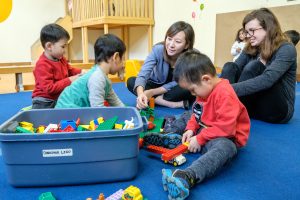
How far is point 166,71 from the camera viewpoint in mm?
1514

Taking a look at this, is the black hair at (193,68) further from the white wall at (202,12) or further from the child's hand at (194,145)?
the white wall at (202,12)

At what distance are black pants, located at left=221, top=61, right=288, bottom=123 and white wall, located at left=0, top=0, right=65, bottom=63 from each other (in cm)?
318

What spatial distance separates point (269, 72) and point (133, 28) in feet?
9.43

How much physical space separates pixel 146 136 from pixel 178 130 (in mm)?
164

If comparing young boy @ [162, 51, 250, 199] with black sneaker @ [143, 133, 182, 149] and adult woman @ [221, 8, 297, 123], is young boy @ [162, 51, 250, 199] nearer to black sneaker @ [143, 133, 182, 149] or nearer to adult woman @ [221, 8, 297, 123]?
black sneaker @ [143, 133, 182, 149]

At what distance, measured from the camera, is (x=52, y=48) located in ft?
4.33

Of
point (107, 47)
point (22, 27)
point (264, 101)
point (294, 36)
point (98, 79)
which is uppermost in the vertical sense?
point (22, 27)

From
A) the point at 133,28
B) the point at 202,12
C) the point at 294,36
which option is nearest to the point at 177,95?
the point at 294,36

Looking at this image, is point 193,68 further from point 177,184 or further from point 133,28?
point 133,28

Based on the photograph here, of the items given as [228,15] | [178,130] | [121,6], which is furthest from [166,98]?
[121,6]

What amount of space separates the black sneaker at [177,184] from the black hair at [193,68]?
1.00 feet

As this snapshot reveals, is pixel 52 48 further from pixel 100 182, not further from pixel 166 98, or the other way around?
pixel 100 182

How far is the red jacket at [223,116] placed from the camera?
79 cm

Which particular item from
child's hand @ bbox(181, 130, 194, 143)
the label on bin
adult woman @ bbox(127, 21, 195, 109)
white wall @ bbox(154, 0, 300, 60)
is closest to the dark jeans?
child's hand @ bbox(181, 130, 194, 143)
